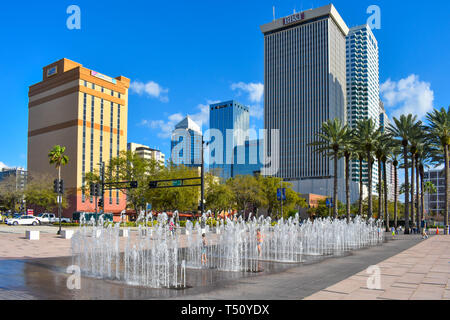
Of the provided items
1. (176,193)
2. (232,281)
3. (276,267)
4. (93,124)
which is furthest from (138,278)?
(93,124)

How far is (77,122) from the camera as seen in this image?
274ft

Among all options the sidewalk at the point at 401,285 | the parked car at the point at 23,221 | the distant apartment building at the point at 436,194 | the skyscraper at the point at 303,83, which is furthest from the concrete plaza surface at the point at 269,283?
the distant apartment building at the point at 436,194

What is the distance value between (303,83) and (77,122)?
305 feet

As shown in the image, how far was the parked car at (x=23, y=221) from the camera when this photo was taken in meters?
51.4

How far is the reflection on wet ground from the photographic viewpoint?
32.7ft

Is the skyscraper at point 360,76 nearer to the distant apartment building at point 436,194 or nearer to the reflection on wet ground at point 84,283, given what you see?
the distant apartment building at point 436,194

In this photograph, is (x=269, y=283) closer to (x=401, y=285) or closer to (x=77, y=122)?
(x=401, y=285)

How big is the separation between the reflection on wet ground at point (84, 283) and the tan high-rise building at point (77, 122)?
68.3 metres

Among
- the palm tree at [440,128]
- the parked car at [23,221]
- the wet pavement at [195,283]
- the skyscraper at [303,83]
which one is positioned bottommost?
the parked car at [23,221]

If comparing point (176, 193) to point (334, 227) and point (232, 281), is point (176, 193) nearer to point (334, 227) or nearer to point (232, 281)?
point (334, 227)

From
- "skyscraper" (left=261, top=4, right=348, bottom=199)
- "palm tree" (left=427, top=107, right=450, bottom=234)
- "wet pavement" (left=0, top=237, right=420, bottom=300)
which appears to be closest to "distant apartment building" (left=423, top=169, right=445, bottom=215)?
"skyscraper" (left=261, top=4, right=348, bottom=199)

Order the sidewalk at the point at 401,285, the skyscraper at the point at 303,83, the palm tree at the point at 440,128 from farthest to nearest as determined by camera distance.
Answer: the skyscraper at the point at 303,83 → the palm tree at the point at 440,128 → the sidewalk at the point at 401,285

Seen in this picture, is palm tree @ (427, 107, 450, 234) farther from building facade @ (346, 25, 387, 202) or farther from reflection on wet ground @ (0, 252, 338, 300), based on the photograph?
building facade @ (346, 25, 387, 202)
